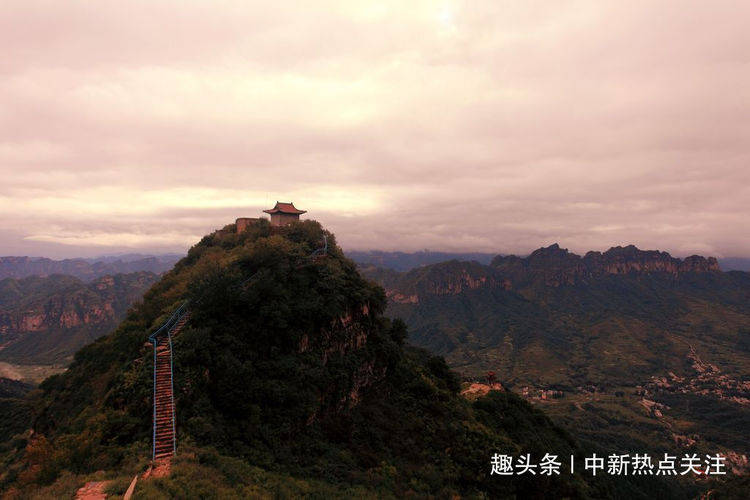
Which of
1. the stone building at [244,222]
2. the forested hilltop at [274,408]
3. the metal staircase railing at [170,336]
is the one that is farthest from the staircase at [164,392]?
the stone building at [244,222]

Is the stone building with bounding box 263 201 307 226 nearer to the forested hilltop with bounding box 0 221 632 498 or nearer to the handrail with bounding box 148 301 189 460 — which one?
the forested hilltop with bounding box 0 221 632 498

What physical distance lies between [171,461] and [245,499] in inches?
223

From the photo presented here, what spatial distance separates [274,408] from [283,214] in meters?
45.2

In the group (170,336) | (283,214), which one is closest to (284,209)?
(283,214)

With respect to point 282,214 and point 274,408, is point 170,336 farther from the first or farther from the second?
point 282,214

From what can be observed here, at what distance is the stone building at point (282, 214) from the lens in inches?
2697

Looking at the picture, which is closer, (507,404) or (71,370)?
(71,370)

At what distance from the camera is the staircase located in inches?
887

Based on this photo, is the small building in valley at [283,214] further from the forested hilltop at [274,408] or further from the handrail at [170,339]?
the handrail at [170,339]

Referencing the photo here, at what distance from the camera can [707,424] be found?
16188 centimetres

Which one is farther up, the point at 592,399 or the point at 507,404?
the point at 507,404

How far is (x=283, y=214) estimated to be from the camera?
226 ft

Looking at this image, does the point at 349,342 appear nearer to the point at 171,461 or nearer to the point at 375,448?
the point at 375,448

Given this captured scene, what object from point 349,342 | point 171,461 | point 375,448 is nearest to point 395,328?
point 349,342
